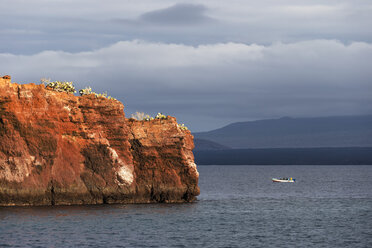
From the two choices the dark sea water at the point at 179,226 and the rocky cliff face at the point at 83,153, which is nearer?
the dark sea water at the point at 179,226

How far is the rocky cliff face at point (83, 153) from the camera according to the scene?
62.8m

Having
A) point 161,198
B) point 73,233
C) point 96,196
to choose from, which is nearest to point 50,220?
point 73,233

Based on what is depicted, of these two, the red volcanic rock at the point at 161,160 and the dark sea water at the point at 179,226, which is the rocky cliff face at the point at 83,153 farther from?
the dark sea water at the point at 179,226

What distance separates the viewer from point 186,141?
75.1 meters

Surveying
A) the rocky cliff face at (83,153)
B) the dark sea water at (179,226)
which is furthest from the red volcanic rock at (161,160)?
the dark sea water at (179,226)

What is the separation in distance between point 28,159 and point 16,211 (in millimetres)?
5093

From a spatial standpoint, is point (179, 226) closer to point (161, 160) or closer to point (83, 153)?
point (83, 153)

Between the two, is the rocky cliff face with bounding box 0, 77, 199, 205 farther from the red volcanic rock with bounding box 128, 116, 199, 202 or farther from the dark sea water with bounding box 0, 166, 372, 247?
the dark sea water with bounding box 0, 166, 372, 247

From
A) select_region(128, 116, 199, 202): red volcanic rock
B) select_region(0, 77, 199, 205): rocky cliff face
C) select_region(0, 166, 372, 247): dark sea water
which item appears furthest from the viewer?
select_region(128, 116, 199, 202): red volcanic rock

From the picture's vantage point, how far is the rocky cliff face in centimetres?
6284

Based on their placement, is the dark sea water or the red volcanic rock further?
the red volcanic rock

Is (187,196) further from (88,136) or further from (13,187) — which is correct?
(13,187)

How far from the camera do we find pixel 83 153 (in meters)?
67.2

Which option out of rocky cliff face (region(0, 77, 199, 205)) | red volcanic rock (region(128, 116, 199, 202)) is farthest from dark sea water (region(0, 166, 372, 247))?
red volcanic rock (region(128, 116, 199, 202))
